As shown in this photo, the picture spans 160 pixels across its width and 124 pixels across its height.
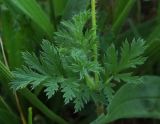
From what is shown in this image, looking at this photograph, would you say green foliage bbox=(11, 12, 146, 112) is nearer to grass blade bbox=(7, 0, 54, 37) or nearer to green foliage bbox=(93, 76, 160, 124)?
green foliage bbox=(93, 76, 160, 124)

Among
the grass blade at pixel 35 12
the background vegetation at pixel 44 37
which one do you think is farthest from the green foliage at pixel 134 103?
the grass blade at pixel 35 12

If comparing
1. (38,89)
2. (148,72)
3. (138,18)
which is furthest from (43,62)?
(138,18)

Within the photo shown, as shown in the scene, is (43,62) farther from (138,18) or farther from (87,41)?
(138,18)

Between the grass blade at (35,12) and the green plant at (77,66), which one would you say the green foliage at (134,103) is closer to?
the green plant at (77,66)

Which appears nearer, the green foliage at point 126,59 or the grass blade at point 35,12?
the green foliage at point 126,59

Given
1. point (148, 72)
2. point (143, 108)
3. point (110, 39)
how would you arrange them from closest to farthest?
point (143, 108)
point (110, 39)
point (148, 72)

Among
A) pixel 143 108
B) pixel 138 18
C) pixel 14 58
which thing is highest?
pixel 138 18

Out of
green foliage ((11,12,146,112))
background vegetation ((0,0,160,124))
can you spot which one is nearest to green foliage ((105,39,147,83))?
green foliage ((11,12,146,112))

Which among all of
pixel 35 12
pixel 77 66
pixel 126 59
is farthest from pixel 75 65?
pixel 35 12

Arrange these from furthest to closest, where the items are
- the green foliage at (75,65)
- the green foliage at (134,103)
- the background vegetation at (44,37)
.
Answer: the background vegetation at (44,37) < the green foliage at (134,103) < the green foliage at (75,65)
